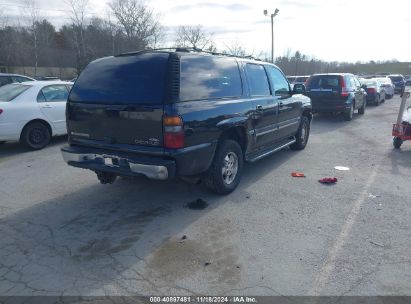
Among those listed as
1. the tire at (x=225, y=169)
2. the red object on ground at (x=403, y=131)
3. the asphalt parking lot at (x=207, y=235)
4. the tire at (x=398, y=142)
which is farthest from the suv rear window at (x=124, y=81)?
the tire at (x=398, y=142)

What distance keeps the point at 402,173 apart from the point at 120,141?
520 cm

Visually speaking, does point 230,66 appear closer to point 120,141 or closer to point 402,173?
point 120,141

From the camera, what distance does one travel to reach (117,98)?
4438 mm

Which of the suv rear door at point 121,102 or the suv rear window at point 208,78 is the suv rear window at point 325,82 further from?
the suv rear door at point 121,102

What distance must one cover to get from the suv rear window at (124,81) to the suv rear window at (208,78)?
30cm

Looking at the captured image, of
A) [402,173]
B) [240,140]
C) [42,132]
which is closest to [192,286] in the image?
[240,140]

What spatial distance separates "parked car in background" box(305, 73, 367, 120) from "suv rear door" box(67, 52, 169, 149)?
1005cm

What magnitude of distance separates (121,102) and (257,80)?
271cm

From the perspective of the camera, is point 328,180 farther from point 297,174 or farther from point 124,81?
point 124,81

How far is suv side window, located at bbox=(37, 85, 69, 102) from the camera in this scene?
27.7ft

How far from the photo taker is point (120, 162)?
14.4 feet

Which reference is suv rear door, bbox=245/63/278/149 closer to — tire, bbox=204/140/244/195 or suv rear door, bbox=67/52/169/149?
tire, bbox=204/140/244/195

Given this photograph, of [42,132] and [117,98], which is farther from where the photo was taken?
[42,132]

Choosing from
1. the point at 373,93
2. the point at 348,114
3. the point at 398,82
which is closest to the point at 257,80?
the point at 348,114
